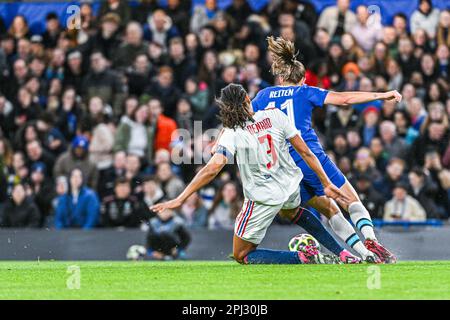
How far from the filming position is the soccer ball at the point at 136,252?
52.2ft

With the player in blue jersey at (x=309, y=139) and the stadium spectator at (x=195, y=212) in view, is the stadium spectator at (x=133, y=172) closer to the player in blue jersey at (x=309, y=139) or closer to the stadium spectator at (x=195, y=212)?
the stadium spectator at (x=195, y=212)

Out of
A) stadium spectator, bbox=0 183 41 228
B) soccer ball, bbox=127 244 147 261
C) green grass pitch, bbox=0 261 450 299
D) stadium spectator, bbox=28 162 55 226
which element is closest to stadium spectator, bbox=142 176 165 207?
soccer ball, bbox=127 244 147 261

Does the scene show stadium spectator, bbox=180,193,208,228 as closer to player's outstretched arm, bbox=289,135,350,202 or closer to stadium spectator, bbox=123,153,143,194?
stadium spectator, bbox=123,153,143,194

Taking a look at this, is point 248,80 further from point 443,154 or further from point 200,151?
point 443,154

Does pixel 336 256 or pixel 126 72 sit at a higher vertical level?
pixel 126 72

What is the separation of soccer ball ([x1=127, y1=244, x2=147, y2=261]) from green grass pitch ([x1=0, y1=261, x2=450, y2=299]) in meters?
4.88

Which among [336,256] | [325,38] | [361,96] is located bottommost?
[336,256]

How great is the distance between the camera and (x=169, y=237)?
15820 millimetres

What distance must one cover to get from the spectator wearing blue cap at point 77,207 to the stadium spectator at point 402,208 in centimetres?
428

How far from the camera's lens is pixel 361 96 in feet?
35.1

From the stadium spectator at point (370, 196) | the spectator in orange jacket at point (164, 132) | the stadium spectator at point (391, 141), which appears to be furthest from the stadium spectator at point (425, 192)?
the spectator in orange jacket at point (164, 132)
